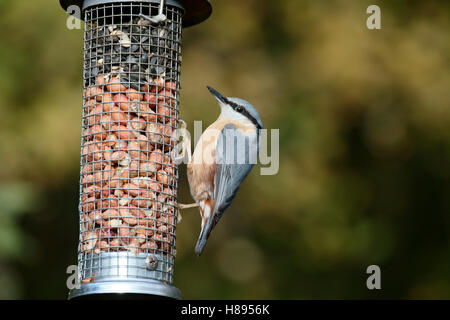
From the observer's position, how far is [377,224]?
7.81m

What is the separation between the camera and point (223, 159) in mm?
5246

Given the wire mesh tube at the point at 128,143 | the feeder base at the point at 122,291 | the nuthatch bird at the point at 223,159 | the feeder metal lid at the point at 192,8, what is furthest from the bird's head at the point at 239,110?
the feeder base at the point at 122,291

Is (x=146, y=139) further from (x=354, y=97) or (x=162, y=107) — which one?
(x=354, y=97)

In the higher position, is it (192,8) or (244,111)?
(192,8)

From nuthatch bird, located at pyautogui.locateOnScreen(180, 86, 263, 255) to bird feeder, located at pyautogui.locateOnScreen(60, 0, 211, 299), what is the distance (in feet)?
1.48

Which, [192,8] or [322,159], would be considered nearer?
[192,8]

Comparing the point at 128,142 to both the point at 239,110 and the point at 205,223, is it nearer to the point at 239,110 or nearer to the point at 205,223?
the point at 205,223

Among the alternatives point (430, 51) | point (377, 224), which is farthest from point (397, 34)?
point (377, 224)

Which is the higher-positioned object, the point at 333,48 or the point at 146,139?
the point at 333,48

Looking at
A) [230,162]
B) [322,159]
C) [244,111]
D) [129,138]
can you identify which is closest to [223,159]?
[230,162]

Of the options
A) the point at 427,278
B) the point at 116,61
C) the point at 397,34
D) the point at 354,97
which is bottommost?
the point at 427,278

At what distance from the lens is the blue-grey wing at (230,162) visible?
5.16m

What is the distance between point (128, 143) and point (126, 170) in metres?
0.14

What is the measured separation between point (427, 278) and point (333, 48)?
2177 millimetres
